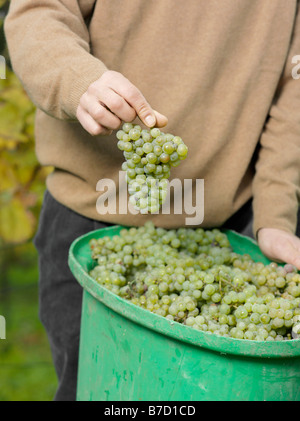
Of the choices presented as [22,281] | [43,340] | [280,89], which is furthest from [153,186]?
[22,281]

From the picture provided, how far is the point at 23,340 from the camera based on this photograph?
3.02 m

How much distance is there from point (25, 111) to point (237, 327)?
5.23ft

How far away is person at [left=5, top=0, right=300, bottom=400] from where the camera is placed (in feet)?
5.02

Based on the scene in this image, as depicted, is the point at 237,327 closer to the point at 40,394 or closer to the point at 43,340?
the point at 40,394

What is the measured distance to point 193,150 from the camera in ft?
5.48

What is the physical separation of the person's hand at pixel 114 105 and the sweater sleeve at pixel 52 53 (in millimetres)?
42

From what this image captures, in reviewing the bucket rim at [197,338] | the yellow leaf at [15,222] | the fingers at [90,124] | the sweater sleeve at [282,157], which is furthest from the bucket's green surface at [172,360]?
the yellow leaf at [15,222]

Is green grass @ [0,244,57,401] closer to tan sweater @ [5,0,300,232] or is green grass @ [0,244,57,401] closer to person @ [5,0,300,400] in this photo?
person @ [5,0,300,400]

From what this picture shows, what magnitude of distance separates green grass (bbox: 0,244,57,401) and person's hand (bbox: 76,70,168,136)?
5.78 ft

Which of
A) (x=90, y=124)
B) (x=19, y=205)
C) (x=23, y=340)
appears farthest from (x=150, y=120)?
(x=23, y=340)

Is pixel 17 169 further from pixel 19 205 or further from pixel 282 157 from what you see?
pixel 282 157

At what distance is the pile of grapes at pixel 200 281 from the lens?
1.22 meters

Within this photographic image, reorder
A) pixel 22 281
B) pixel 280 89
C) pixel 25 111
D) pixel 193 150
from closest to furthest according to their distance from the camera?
pixel 193 150 < pixel 280 89 < pixel 25 111 < pixel 22 281

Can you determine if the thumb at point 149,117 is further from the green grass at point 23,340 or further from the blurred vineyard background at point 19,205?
the green grass at point 23,340
